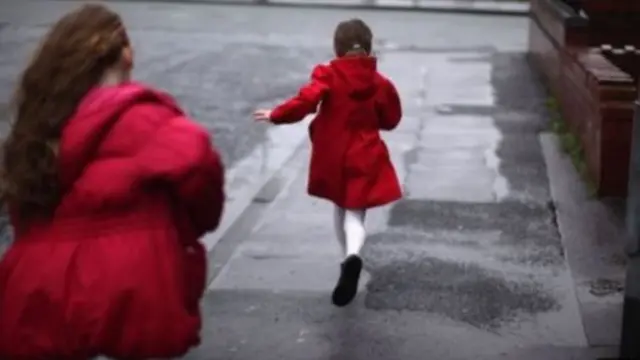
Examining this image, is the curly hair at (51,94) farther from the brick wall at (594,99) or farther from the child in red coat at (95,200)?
the brick wall at (594,99)

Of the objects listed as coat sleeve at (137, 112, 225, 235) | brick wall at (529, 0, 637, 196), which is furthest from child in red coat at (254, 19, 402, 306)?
brick wall at (529, 0, 637, 196)

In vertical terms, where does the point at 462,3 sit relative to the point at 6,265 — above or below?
below

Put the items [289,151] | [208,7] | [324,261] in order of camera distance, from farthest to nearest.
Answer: [208,7]
[289,151]
[324,261]

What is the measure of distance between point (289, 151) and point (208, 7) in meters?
14.7

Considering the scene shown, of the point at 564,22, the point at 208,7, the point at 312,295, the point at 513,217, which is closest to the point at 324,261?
the point at 312,295

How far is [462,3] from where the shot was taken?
26.4 meters

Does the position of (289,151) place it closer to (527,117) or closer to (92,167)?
(527,117)

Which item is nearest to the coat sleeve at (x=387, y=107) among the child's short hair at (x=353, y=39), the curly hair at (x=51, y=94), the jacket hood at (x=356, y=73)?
the jacket hood at (x=356, y=73)

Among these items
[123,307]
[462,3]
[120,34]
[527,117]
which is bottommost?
→ [462,3]

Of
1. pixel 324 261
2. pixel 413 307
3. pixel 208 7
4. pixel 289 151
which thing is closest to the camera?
pixel 413 307

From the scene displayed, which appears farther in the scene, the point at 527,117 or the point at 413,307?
the point at 527,117

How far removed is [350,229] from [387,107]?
0.66 m

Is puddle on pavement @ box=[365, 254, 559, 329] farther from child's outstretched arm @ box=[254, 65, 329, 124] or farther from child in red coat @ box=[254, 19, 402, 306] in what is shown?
child's outstretched arm @ box=[254, 65, 329, 124]

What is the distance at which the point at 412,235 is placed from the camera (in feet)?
27.5
